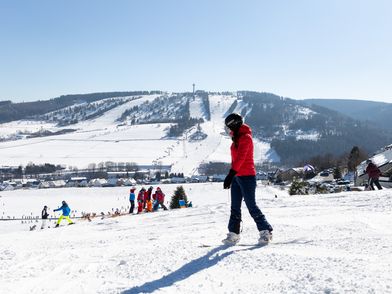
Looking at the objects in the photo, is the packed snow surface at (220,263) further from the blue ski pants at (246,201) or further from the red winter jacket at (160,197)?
the red winter jacket at (160,197)

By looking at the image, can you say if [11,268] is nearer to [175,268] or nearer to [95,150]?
[175,268]

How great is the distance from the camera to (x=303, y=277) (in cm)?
385

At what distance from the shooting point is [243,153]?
18.4ft

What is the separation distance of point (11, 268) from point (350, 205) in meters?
8.15

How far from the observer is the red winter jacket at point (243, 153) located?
561 centimetres

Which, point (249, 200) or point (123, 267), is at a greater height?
point (249, 200)

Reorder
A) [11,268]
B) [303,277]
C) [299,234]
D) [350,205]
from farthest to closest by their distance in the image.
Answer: [350,205] → [299,234] → [11,268] → [303,277]

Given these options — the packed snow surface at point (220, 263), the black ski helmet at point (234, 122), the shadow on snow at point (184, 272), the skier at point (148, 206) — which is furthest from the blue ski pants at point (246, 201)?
the skier at point (148, 206)

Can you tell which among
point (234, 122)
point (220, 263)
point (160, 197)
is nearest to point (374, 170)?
point (160, 197)

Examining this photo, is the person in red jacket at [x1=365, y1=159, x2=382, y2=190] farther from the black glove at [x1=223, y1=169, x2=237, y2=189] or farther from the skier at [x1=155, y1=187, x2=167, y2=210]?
the black glove at [x1=223, y1=169, x2=237, y2=189]

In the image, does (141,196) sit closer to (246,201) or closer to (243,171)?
(246,201)

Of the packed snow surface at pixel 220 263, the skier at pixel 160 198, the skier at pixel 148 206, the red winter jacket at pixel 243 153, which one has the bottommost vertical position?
the skier at pixel 148 206

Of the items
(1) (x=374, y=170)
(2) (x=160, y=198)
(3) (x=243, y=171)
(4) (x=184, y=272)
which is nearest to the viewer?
(4) (x=184, y=272)

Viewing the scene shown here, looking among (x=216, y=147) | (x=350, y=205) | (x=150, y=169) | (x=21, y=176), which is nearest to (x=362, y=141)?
(x=216, y=147)
